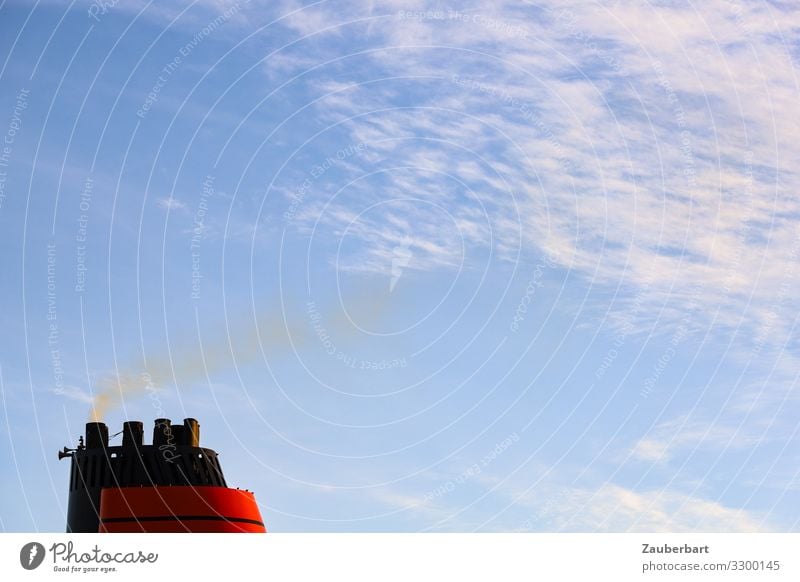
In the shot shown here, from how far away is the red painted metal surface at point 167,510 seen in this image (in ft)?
145

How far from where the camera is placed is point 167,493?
45344 millimetres

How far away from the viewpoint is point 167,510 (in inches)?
1770

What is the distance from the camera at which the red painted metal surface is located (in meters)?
44.3
